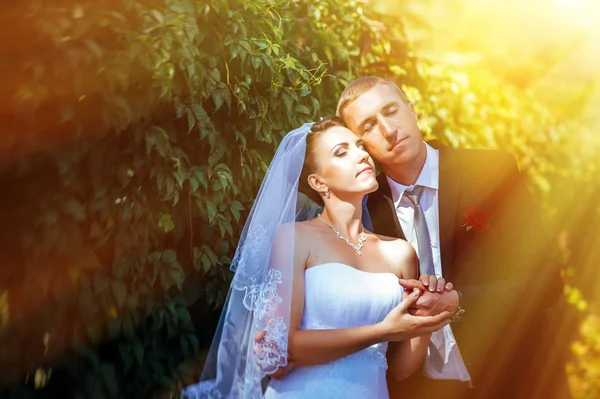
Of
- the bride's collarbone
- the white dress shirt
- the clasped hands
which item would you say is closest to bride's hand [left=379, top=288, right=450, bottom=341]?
the clasped hands

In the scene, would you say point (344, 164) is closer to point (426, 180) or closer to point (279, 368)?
point (426, 180)

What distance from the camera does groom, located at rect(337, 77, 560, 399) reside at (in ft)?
11.1

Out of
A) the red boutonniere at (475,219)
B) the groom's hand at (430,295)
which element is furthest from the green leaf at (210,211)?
the red boutonniere at (475,219)

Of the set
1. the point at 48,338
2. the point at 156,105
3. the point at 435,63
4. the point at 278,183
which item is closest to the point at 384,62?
the point at 435,63

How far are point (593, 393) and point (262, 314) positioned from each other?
14.3ft

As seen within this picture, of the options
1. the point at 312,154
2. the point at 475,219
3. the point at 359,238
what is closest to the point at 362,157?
the point at 312,154

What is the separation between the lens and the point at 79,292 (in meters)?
2.69

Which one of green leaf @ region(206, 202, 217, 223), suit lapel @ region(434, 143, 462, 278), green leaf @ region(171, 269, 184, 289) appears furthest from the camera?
suit lapel @ region(434, 143, 462, 278)

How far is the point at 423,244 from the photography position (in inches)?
131

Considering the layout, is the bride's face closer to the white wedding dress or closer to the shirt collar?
the white wedding dress

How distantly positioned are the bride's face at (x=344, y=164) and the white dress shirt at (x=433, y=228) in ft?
2.09

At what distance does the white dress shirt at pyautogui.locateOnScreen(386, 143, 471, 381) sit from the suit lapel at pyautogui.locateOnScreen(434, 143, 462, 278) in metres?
0.02

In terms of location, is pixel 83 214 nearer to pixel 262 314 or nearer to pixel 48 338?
pixel 48 338

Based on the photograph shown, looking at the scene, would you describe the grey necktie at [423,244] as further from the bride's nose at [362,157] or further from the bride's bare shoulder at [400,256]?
the bride's nose at [362,157]
